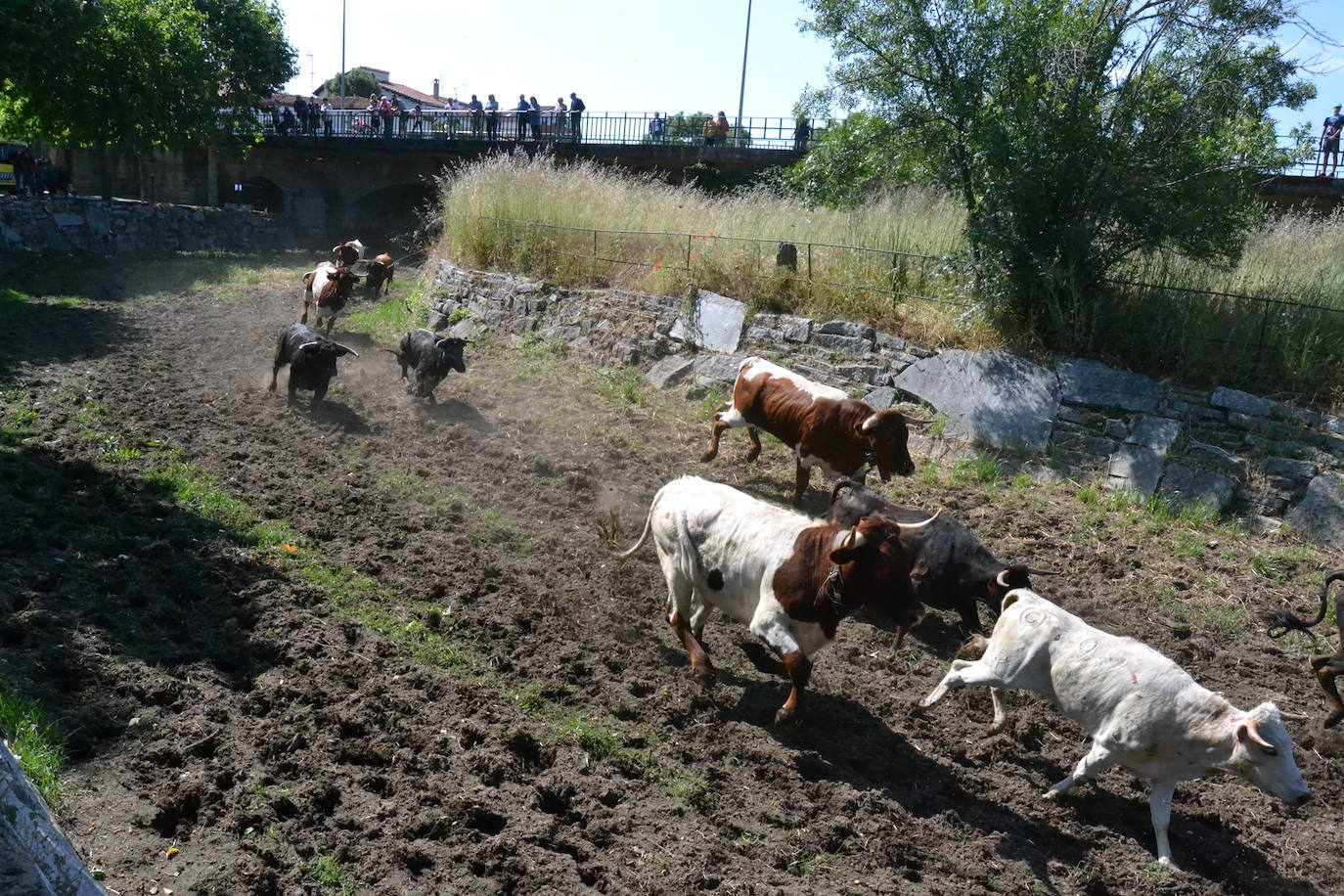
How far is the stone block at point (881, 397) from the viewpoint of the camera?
39.9 feet

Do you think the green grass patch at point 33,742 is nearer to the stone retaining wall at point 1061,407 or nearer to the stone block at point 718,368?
the stone retaining wall at point 1061,407

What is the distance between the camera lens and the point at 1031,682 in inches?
229

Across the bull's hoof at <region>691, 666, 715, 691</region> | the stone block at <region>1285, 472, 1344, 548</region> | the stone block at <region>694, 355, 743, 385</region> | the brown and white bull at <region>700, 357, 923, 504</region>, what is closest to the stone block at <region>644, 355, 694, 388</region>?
the stone block at <region>694, 355, 743, 385</region>

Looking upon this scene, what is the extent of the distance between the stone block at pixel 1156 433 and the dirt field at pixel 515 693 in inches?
34.3

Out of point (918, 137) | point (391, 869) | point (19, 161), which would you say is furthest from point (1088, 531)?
point (19, 161)

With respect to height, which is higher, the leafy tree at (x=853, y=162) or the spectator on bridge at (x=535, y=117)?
the spectator on bridge at (x=535, y=117)

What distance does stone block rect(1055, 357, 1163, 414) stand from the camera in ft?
35.5

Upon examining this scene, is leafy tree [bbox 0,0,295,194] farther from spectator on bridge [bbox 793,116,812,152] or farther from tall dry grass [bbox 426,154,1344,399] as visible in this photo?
spectator on bridge [bbox 793,116,812,152]

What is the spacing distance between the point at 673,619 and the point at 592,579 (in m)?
1.21

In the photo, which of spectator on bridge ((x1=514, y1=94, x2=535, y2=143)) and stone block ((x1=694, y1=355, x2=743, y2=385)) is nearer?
stone block ((x1=694, y1=355, x2=743, y2=385))

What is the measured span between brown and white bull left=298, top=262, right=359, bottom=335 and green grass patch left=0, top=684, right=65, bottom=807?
41.6ft

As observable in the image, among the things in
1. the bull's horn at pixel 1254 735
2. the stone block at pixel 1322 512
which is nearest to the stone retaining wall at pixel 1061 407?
the stone block at pixel 1322 512

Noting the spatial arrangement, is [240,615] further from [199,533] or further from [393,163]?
[393,163]

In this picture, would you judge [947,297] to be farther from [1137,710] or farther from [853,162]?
[1137,710]
